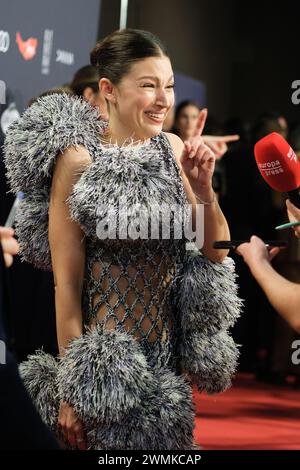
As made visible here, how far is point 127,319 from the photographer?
2322mm

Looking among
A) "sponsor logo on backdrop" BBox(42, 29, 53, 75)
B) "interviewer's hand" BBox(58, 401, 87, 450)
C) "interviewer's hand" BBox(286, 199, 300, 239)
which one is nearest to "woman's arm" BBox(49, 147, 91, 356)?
"interviewer's hand" BBox(58, 401, 87, 450)

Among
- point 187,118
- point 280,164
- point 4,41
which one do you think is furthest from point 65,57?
point 280,164

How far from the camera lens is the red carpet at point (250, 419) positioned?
4.40 meters

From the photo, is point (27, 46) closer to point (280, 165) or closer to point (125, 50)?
point (125, 50)

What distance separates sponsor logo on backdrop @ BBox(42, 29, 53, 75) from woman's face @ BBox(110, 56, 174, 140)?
7.64 ft

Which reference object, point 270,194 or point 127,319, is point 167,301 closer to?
point 127,319

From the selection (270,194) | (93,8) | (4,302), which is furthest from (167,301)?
(270,194)

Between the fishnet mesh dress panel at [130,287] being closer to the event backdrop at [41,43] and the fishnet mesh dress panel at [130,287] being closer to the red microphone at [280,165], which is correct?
the red microphone at [280,165]

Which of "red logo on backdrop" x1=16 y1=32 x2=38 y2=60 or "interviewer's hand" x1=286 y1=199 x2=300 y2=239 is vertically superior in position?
"red logo on backdrop" x1=16 y1=32 x2=38 y2=60

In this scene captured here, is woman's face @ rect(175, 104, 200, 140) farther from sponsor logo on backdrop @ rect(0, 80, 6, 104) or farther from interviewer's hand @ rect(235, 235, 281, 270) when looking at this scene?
interviewer's hand @ rect(235, 235, 281, 270)

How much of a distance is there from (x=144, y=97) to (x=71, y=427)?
864 mm

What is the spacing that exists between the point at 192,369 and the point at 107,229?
440 mm

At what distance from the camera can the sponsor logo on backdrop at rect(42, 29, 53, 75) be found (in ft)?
15.3

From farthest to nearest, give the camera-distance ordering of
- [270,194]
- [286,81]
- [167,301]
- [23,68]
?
[286,81] → [270,194] → [23,68] → [167,301]
